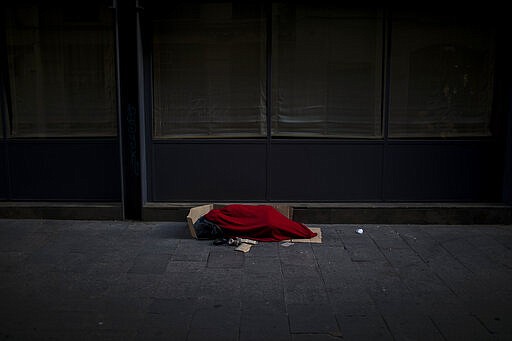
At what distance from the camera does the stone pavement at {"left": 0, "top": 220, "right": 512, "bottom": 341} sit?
4.06 m

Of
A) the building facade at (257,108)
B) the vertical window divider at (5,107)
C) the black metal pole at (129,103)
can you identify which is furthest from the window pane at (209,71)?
the vertical window divider at (5,107)

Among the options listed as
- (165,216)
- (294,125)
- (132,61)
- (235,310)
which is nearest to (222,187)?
(165,216)

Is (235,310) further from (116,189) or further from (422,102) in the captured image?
(422,102)

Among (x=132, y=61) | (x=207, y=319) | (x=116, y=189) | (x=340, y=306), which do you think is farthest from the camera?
(x=116, y=189)

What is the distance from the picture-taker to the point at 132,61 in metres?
6.97

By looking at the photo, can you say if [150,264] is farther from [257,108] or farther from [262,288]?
[257,108]

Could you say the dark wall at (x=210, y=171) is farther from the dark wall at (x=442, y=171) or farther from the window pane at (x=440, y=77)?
the window pane at (x=440, y=77)

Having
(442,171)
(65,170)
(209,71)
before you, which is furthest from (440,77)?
(65,170)

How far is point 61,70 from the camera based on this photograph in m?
7.38

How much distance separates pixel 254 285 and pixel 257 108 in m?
3.13

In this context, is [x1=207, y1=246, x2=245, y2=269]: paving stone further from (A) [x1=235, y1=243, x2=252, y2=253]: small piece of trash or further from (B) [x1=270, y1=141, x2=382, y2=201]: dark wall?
(B) [x1=270, y1=141, x2=382, y2=201]: dark wall

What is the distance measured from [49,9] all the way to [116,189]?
2.79 m

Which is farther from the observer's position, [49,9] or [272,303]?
[49,9]

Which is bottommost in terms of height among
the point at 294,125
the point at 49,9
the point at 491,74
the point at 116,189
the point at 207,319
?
the point at 207,319
